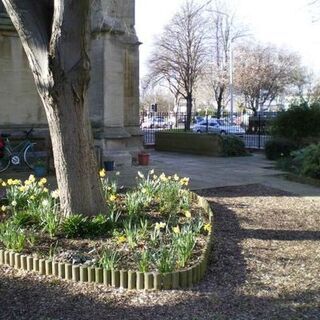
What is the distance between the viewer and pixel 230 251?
19.0 feet

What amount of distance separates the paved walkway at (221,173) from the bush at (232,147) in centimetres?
123

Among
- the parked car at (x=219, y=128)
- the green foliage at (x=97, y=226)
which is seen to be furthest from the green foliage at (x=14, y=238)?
the parked car at (x=219, y=128)

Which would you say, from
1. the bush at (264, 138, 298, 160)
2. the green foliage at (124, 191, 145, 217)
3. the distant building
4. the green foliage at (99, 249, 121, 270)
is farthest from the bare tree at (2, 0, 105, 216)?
the bush at (264, 138, 298, 160)

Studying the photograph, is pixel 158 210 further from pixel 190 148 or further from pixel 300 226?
pixel 190 148

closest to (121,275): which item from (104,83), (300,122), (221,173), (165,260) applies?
(165,260)

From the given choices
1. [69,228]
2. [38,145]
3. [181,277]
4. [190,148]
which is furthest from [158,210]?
[190,148]

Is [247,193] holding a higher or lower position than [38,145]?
lower

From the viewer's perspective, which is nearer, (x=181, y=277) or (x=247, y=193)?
(x=181, y=277)

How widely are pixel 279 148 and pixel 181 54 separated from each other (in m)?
21.3

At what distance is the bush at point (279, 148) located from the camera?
17.3 meters

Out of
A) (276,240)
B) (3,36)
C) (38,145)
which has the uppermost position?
(3,36)

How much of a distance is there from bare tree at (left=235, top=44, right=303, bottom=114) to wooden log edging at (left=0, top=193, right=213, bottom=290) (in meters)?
55.6

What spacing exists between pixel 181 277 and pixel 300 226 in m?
3.12

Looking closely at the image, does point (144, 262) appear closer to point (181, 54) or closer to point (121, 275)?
point (121, 275)
